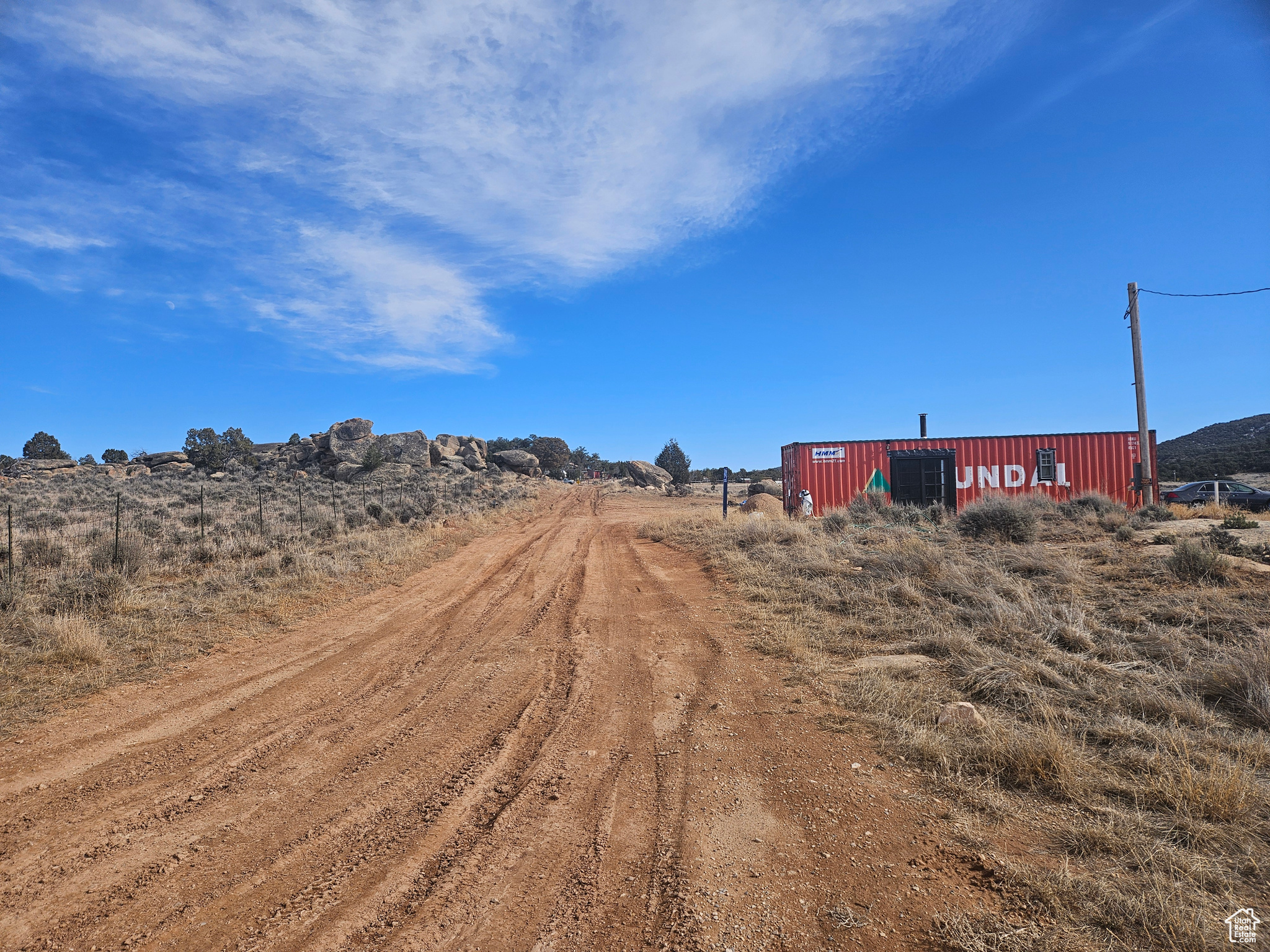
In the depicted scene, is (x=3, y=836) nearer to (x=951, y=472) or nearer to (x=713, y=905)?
(x=713, y=905)

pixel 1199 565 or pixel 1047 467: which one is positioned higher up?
pixel 1047 467

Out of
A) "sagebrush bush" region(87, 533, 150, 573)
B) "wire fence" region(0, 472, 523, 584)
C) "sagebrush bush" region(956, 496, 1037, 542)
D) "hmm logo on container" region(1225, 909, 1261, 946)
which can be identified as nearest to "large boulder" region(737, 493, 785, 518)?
"sagebrush bush" region(956, 496, 1037, 542)

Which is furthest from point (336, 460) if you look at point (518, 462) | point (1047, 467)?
point (1047, 467)

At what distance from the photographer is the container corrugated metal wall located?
2227 centimetres

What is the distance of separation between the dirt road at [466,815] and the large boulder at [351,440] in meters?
41.9

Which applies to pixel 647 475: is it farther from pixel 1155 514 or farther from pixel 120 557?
pixel 120 557

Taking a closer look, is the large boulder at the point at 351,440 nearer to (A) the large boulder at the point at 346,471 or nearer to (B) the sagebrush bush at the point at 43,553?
(A) the large boulder at the point at 346,471

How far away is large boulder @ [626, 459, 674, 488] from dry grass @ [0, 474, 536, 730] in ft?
108

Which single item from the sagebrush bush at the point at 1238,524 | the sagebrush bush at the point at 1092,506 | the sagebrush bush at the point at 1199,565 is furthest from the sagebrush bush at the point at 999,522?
the sagebrush bush at the point at 1092,506

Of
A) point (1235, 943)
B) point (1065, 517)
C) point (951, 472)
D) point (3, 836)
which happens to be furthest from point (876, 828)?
point (951, 472)

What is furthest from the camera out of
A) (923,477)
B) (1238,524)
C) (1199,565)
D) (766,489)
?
(766,489)

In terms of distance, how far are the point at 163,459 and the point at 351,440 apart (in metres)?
19.4

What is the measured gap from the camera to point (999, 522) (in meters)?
13.1

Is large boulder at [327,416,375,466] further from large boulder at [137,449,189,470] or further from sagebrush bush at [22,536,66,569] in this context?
sagebrush bush at [22,536,66,569]
